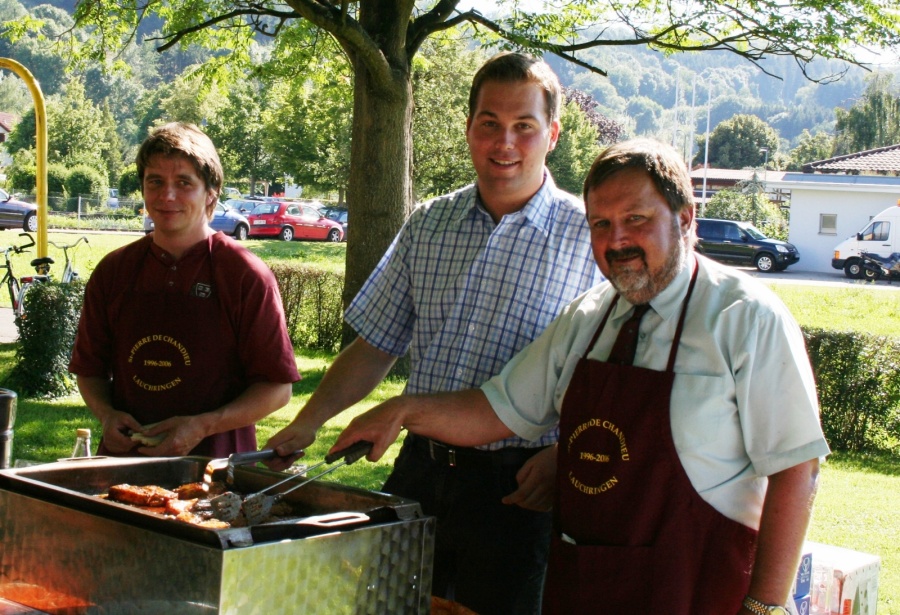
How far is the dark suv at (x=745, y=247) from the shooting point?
29.5 meters

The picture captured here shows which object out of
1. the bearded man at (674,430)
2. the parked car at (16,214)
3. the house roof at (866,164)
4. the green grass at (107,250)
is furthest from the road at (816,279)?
the parked car at (16,214)

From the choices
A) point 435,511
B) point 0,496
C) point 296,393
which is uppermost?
point 0,496

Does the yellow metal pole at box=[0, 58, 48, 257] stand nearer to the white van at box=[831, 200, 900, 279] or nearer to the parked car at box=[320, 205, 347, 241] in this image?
the white van at box=[831, 200, 900, 279]

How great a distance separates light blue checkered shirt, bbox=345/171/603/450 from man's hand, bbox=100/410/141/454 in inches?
30.8

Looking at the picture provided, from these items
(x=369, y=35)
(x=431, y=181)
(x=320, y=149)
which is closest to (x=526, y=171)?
(x=369, y=35)

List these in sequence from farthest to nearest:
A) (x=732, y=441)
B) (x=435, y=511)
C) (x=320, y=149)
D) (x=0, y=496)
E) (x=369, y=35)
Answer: (x=320, y=149)
(x=369, y=35)
(x=435, y=511)
(x=0, y=496)
(x=732, y=441)

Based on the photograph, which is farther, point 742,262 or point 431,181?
point 742,262

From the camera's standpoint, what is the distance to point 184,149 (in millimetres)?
2791

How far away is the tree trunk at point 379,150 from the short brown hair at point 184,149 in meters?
5.08

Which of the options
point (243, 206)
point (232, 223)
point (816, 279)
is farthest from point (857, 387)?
point (243, 206)

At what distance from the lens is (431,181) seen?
2423 cm

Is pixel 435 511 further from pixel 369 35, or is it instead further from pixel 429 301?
pixel 369 35

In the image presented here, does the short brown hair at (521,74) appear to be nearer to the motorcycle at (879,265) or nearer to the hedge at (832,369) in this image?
the hedge at (832,369)

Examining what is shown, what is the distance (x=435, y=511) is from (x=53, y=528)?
0.97 m
